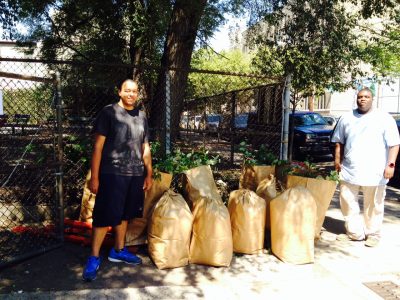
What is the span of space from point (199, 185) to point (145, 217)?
0.68 metres

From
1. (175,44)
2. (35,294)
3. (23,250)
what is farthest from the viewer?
(175,44)

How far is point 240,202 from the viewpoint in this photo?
13.6 feet

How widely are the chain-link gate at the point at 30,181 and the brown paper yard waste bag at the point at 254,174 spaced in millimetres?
2286

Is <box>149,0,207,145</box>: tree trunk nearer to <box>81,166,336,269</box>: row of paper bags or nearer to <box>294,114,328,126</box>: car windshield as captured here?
<box>81,166,336,269</box>: row of paper bags

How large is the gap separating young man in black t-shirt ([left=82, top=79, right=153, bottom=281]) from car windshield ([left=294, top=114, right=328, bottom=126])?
10.6 meters

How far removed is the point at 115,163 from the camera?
3.56 metres

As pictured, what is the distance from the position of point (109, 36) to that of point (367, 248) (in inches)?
325

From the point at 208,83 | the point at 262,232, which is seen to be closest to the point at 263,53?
the point at 262,232

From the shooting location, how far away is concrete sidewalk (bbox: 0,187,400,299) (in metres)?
3.31

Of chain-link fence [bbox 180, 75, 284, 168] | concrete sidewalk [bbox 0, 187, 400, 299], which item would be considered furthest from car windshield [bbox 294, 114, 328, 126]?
concrete sidewalk [bbox 0, 187, 400, 299]

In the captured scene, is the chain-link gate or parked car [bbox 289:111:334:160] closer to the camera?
the chain-link gate

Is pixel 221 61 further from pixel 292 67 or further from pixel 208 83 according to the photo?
pixel 292 67

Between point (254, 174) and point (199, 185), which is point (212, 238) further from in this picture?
point (254, 174)

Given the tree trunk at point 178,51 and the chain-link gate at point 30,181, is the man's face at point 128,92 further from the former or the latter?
the tree trunk at point 178,51
